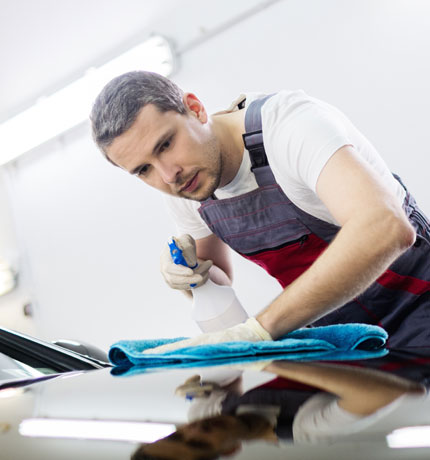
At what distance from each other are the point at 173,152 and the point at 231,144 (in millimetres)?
186

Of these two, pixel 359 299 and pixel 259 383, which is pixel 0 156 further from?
pixel 259 383

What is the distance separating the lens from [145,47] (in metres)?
2.56

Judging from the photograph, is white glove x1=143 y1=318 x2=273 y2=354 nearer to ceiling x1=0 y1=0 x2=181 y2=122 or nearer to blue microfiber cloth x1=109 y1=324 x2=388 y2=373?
blue microfiber cloth x1=109 y1=324 x2=388 y2=373

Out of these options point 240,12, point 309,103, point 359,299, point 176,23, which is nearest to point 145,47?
point 176,23

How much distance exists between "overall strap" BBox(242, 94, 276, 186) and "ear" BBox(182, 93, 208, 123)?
0.47ft

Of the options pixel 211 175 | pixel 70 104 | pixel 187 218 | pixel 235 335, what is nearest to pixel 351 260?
pixel 235 335

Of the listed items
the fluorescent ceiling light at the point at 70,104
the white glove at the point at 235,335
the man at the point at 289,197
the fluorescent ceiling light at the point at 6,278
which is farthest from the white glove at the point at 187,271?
the fluorescent ceiling light at the point at 6,278

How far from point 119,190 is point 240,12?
3.92 feet

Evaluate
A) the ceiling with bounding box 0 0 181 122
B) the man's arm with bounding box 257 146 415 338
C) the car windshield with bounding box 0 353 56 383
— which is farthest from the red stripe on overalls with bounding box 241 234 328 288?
the ceiling with bounding box 0 0 181 122

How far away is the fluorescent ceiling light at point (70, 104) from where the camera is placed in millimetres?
2572

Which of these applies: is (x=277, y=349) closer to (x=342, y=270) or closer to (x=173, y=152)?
(x=342, y=270)

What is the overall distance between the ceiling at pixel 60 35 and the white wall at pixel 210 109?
204 millimetres

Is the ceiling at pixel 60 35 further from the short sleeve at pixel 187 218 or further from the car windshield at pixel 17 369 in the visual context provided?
the car windshield at pixel 17 369

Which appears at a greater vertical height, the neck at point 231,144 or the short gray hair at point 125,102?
the short gray hair at point 125,102
